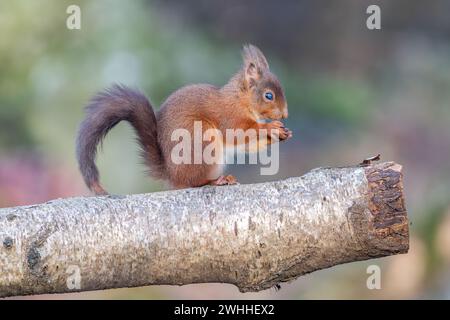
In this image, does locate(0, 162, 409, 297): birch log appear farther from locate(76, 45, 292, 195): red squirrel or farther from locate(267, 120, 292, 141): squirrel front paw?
locate(267, 120, 292, 141): squirrel front paw

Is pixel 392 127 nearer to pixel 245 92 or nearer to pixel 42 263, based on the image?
pixel 245 92

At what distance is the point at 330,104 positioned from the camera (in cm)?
488

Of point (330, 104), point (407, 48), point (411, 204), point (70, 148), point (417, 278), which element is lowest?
point (417, 278)

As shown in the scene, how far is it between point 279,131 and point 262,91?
0.53ft

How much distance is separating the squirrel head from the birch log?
630 mm

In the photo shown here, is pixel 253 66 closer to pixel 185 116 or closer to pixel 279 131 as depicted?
pixel 279 131

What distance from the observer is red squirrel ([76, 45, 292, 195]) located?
6.72 ft

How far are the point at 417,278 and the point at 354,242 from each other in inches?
89.0

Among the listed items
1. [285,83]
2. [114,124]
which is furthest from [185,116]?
[285,83]

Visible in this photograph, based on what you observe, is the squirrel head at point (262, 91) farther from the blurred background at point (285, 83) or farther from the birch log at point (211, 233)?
the blurred background at point (285, 83)

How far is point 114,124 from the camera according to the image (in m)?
2.11

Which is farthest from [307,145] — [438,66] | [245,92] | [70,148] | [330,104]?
[245,92]

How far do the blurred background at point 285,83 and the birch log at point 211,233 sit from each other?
6.09ft

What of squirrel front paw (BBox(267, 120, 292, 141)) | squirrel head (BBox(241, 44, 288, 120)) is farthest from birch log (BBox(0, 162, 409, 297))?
squirrel head (BBox(241, 44, 288, 120))
